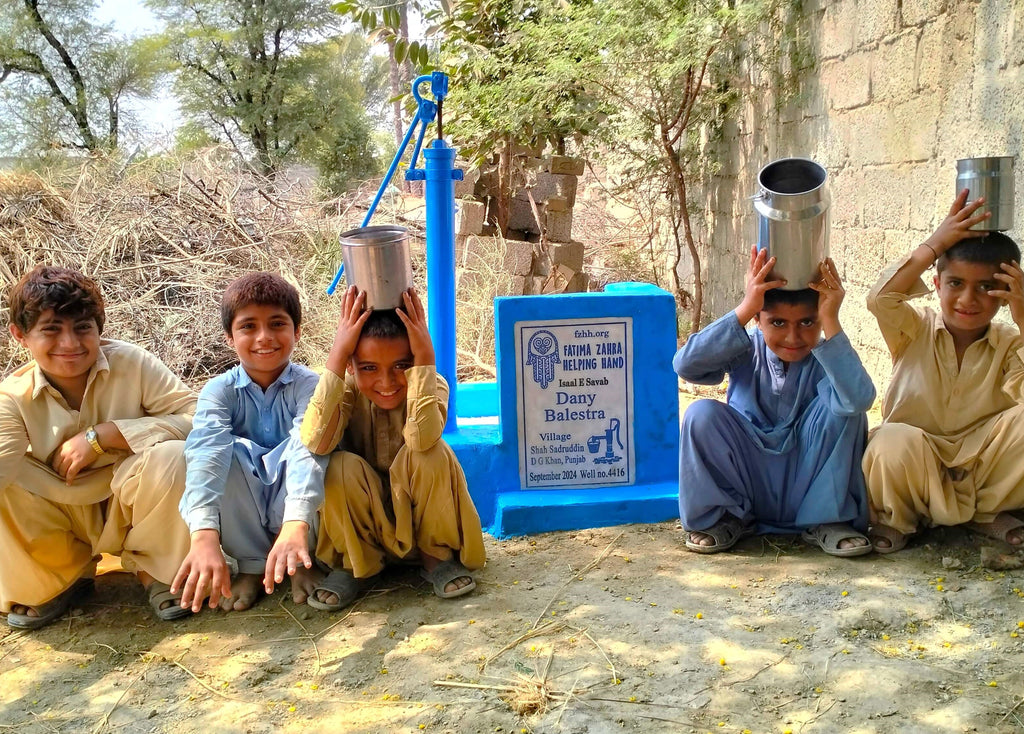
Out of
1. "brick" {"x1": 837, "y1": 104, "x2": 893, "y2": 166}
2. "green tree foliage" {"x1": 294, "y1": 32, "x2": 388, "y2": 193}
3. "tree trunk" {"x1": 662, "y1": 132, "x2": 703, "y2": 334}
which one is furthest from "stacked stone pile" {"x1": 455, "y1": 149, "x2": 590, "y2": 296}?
"green tree foliage" {"x1": 294, "y1": 32, "x2": 388, "y2": 193}

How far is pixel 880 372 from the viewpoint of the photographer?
4.60 m

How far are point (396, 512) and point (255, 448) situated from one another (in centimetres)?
52

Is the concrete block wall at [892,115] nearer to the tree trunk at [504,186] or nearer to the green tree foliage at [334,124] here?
the tree trunk at [504,186]

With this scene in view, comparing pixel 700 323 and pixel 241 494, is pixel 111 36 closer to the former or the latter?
pixel 700 323

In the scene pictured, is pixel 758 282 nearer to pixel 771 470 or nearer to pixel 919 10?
pixel 771 470

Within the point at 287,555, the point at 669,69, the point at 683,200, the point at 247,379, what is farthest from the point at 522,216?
the point at 287,555

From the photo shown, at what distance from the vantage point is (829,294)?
2713mm

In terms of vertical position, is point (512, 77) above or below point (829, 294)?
above

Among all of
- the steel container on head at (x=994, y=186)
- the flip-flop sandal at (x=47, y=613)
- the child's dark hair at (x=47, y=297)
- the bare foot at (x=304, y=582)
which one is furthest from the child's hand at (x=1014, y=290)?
the flip-flop sandal at (x=47, y=613)

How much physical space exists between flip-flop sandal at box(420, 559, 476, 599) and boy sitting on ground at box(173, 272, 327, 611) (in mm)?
394

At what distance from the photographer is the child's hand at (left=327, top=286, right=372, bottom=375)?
2.65m

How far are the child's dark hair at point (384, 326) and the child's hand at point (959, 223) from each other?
1.69 metres

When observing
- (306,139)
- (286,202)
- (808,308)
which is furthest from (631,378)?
(306,139)

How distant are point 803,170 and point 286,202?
6252mm
